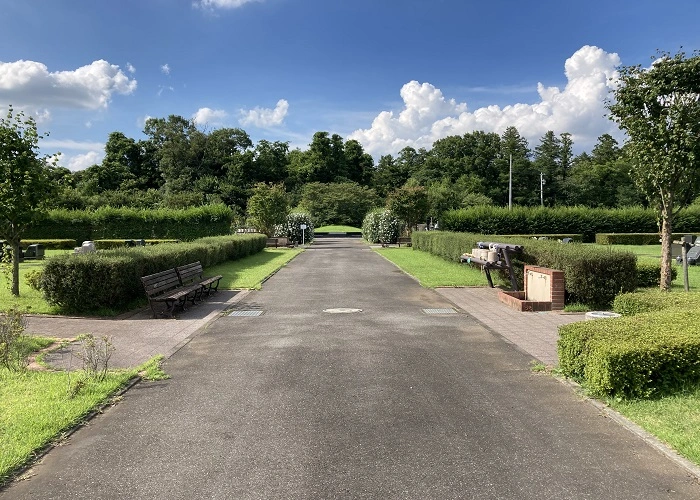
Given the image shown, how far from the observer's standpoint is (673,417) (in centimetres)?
459

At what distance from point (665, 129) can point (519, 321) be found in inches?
212

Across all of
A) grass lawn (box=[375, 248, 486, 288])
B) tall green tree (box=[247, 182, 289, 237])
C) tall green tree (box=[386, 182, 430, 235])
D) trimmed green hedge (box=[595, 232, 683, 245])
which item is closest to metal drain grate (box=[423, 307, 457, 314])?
grass lawn (box=[375, 248, 486, 288])

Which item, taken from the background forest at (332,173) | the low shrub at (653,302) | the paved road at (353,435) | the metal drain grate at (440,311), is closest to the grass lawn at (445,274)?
the metal drain grate at (440,311)

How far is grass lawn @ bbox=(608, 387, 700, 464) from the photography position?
4078 mm

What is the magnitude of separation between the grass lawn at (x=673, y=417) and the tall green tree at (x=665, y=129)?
7.37 m

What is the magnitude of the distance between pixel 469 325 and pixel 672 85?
22.4ft

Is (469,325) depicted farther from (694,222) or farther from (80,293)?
(694,222)

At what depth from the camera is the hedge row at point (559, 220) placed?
148 feet

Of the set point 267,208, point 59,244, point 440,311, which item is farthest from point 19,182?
point 59,244

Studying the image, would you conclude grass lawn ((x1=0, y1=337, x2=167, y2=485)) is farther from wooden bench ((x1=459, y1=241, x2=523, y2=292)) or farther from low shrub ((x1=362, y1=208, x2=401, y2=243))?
low shrub ((x1=362, y1=208, x2=401, y2=243))

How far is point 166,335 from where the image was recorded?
28.0 feet

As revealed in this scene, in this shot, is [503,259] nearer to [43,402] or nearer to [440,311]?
[440,311]

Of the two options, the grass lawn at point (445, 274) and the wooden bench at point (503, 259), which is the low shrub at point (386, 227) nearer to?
the grass lawn at point (445, 274)

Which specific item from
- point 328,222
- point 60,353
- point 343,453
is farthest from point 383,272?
point 328,222
